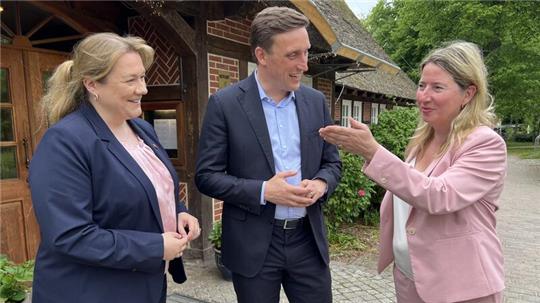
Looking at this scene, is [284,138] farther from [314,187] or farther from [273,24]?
[273,24]

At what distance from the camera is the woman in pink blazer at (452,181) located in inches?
63.7

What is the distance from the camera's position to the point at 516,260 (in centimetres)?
525

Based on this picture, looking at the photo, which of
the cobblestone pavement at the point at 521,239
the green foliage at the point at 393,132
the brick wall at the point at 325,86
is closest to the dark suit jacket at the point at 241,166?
the cobblestone pavement at the point at 521,239

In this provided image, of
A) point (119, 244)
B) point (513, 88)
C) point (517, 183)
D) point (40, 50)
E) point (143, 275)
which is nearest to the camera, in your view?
point (119, 244)

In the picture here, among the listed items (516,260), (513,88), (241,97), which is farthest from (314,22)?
(513,88)

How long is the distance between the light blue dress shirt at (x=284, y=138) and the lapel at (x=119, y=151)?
649 millimetres

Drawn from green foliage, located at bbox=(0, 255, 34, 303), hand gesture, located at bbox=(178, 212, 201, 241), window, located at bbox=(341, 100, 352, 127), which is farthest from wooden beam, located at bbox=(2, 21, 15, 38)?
window, located at bbox=(341, 100, 352, 127)

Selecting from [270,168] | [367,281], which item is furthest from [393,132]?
[270,168]

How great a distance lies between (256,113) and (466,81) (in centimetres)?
98

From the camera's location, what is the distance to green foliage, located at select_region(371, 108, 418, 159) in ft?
23.1

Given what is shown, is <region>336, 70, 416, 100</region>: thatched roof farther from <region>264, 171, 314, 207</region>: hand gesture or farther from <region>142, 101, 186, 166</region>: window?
<region>264, 171, 314, 207</region>: hand gesture

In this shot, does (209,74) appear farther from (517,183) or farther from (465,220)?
(517,183)

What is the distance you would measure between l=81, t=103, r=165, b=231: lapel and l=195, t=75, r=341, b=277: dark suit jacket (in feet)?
1.23

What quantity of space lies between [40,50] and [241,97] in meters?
3.15
